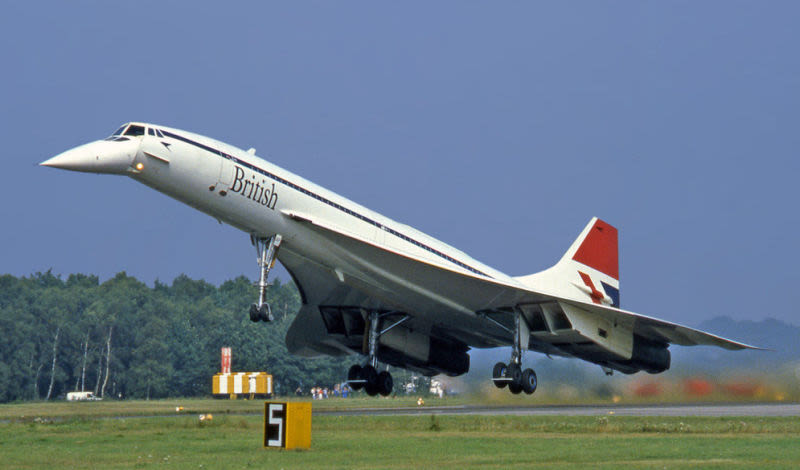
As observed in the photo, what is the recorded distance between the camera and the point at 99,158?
18.2 meters

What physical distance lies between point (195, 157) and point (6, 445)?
6.57 meters

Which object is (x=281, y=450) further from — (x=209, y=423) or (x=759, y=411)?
(x=759, y=411)

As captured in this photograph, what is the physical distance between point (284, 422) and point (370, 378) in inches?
372

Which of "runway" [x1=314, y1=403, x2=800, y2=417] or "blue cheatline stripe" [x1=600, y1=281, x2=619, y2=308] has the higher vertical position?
"blue cheatline stripe" [x1=600, y1=281, x2=619, y2=308]

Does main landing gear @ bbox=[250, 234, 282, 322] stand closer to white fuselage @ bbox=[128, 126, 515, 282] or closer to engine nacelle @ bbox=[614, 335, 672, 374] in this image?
white fuselage @ bbox=[128, 126, 515, 282]

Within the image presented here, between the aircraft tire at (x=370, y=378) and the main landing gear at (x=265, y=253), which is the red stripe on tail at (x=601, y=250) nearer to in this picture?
the aircraft tire at (x=370, y=378)

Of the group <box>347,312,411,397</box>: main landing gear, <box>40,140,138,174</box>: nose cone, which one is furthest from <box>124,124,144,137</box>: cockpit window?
<box>347,312,411,397</box>: main landing gear

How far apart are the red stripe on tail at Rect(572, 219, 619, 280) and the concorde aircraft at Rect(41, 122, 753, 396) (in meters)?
0.05

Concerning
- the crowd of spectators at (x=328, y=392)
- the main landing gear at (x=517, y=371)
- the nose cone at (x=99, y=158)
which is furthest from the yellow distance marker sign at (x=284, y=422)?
the crowd of spectators at (x=328, y=392)

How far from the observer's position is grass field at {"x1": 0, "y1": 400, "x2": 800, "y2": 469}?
14406 mm

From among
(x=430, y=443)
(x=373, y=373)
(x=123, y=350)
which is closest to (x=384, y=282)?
(x=373, y=373)

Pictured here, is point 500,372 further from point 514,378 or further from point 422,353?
point 422,353

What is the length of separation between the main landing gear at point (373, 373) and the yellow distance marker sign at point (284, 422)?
872 centimetres

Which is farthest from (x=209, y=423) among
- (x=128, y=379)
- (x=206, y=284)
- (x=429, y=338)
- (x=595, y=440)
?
(x=206, y=284)
